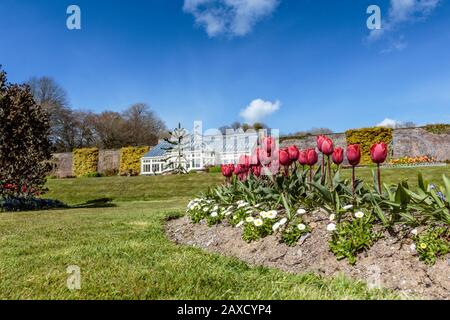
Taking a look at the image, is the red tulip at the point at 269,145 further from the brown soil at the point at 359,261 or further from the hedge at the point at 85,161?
the hedge at the point at 85,161

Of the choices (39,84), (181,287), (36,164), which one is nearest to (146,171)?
(36,164)

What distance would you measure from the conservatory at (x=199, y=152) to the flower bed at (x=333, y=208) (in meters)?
21.4

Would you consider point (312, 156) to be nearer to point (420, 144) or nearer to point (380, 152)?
point (380, 152)

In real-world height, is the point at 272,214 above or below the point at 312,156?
below

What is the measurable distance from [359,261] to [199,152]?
2538cm

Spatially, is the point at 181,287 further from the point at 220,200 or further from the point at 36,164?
the point at 36,164

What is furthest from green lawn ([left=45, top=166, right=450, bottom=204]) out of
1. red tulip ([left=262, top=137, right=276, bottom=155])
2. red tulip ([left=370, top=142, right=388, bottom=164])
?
red tulip ([left=370, top=142, right=388, bottom=164])

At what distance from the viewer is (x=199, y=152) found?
92.3ft

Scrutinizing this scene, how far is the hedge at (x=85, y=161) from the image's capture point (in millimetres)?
32094

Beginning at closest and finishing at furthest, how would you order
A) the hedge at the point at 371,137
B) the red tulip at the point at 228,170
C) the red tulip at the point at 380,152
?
the red tulip at the point at 380,152 < the red tulip at the point at 228,170 < the hedge at the point at 371,137

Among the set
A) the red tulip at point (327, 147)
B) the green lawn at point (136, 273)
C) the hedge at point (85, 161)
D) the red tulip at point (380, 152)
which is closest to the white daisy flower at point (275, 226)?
the green lawn at point (136, 273)

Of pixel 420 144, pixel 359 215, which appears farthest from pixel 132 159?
pixel 359 215
